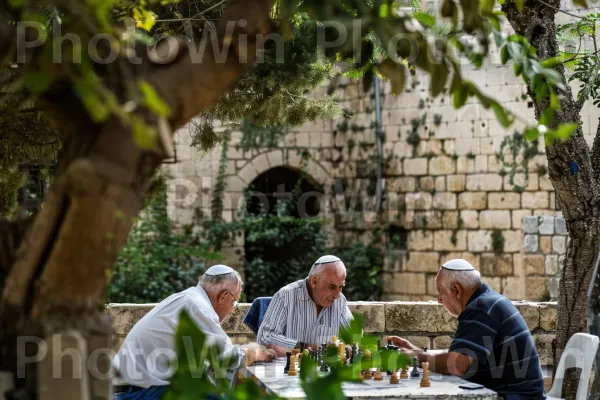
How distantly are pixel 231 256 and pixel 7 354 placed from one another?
12.4 meters

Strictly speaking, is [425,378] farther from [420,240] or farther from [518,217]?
[420,240]

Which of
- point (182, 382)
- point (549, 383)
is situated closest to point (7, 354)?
point (182, 382)

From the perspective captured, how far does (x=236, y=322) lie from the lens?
24.0 feet

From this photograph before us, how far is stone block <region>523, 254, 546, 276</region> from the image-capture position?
12742 mm

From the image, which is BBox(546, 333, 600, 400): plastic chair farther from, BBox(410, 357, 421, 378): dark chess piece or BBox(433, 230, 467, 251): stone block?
BBox(433, 230, 467, 251): stone block

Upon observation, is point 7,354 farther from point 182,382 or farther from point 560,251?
point 560,251

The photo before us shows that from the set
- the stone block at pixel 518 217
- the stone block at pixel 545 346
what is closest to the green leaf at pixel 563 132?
the stone block at pixel 545 346

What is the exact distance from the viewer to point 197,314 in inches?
173

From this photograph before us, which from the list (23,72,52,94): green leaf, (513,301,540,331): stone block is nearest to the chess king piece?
(23,72,52,94): green leaf

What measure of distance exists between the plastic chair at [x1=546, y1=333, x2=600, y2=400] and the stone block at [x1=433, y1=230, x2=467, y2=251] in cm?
866

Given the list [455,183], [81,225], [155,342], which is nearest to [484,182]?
[455,183]

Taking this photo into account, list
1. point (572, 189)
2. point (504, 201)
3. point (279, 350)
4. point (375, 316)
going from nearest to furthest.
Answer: point (279, 350) < point (572, 189) < point (375, 316) < point (504, 201)

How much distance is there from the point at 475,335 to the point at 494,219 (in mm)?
9363

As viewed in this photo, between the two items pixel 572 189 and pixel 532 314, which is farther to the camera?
pixel 532 314
